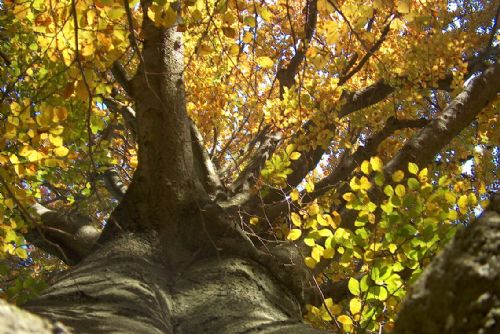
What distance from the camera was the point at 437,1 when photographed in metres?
8.15

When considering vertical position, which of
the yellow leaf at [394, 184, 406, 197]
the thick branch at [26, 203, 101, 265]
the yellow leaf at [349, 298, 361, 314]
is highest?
the thick branch at [26, 203, 101, 265]

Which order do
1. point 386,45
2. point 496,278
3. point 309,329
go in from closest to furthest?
point 496,278, point 309,329, point 386,45

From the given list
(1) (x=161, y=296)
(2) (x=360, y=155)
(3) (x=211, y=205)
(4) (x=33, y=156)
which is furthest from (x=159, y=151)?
(2) (x=360, y=155)

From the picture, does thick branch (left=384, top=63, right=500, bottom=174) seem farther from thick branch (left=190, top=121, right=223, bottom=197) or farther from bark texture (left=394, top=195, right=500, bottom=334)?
bark texture (left=394, top=195, right=500, bottom=334)

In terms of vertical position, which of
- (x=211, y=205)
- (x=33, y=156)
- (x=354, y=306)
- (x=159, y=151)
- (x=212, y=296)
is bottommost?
(x=354, y=306)

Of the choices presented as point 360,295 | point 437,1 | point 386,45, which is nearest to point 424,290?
point 360,295

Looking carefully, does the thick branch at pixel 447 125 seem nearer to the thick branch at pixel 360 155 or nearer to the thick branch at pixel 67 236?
the thick branch at pixel 360 155

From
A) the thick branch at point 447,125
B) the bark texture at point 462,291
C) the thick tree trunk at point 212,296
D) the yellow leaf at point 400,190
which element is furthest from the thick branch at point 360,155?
the bark texture at point 462,291

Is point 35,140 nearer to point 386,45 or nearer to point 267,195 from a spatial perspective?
point 267,195

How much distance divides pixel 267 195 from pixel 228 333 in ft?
9.52

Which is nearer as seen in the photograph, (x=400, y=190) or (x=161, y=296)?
(x=161, y=296)

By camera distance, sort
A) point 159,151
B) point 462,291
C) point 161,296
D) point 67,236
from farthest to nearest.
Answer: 1. point 67,236
2. point 159,151
3. point 161,296
4. point 462,291

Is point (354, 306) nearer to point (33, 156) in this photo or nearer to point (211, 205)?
point (211, 205)

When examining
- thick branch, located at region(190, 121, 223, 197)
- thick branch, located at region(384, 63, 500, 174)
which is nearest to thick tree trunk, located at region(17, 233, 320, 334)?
thick branch, located at region(384, 63, 500, 174)
